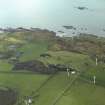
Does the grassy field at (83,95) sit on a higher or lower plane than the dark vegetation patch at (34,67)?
lower

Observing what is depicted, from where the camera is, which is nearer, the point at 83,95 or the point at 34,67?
the point at 83,95

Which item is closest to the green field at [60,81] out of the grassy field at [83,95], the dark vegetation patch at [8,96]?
the grassy field at [83,95]

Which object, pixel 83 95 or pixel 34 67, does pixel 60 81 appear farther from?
pixel 34 67

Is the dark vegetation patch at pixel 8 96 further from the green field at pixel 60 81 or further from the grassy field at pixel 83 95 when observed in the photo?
the grassy field at pixel 83 95

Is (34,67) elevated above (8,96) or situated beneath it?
elevated above

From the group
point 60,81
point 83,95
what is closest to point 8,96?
point 60,81

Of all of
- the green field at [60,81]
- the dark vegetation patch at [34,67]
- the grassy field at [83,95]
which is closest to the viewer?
the grassy field at [83,95]

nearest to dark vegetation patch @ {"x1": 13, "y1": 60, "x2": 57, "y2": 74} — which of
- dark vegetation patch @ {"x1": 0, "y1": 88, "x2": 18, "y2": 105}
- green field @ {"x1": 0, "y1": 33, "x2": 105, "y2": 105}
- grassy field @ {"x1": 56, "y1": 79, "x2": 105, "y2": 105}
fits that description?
green field @ {"x1": 0, "y1": 33, "x2": 105, "y2": 105}

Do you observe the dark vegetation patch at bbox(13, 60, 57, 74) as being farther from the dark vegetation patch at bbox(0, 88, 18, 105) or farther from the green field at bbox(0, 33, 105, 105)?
the dark vegetation patch at bbox(0, 88, 18, 105)

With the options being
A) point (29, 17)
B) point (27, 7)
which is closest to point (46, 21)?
point (29, 17)

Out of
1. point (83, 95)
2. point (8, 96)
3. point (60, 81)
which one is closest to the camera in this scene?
point (8, 96)

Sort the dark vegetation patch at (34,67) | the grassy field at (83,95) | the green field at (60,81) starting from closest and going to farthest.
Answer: the grassy field at (83,95) → the green field at (60,81) → the dark vegetation patch at (34,67)

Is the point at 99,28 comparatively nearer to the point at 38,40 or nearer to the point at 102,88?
the point at 38,40
